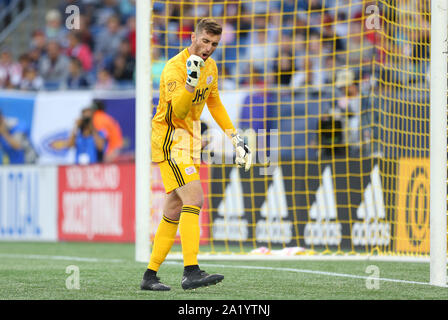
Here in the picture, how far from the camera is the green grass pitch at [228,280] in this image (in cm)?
604

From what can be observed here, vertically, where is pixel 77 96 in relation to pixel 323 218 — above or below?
above

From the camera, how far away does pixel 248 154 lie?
6484 millimetres

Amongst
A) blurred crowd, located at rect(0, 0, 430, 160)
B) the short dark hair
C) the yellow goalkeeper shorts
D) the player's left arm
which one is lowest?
the yellow goalkeeper shorts

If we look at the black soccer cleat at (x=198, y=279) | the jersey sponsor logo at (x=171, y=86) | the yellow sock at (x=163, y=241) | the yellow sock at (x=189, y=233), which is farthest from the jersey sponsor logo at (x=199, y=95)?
the black soccer cleat at (x=198, y=279)

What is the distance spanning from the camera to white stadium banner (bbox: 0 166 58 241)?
13844 mm

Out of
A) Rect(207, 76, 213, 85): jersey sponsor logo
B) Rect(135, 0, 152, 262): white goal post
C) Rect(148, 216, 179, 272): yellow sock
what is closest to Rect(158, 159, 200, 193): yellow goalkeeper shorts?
Rect(148, 216, 179, 272): yellow sock

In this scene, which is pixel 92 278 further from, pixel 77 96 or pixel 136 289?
pixel 77 96

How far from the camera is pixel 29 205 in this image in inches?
547

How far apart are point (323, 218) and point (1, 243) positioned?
5.22 meters

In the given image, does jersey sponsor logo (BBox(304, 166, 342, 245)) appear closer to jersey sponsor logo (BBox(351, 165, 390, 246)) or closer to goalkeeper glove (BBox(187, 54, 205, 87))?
jersey sponsor logo (BBox(351, 165, 390, 246))

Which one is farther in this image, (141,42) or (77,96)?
(77,96)

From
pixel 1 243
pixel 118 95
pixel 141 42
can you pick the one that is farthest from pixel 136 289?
pixel 118 95

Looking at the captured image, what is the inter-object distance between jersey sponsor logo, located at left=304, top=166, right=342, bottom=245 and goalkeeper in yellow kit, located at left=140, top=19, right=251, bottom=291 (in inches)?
194

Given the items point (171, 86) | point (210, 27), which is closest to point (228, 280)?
point (171, 86)
